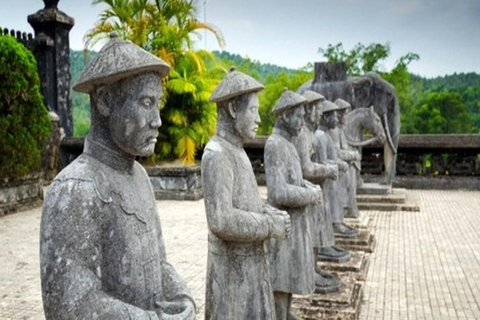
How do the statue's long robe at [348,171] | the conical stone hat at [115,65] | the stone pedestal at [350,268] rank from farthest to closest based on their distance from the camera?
the statue's long robe at [348,171], the stone pedestal at [350,268], the conical stone hat at [115,65]

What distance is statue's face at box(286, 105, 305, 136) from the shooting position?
13.9ft

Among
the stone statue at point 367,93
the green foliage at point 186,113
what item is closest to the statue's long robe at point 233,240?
the stone statue at point 367,93

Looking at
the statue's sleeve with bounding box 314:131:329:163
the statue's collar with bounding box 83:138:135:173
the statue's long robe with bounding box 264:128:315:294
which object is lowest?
the statue's long robe with bounding box 264:128:315:294

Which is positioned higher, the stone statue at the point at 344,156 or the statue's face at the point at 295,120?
the statue's face at the point at 295,120

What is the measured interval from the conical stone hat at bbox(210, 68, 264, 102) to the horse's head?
27.6 ft

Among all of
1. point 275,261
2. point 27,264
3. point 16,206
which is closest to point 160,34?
point 16,206

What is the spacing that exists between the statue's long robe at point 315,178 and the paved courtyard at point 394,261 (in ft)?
3.07

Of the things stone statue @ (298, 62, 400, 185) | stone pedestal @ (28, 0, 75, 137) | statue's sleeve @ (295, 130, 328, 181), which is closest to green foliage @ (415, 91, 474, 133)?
stone statue @ (298, 62, 400, 185)

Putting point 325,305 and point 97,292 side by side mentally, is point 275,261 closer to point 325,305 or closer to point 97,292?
point 325,305

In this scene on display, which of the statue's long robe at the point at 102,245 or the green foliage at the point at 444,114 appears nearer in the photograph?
the statue's long robe at the point at 102,245

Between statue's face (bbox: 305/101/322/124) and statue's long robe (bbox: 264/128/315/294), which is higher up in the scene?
statue's face (bbox: 305/101/322/124)

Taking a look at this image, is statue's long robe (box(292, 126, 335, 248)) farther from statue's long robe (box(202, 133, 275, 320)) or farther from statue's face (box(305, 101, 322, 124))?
statue's long robe (box(202, 133, 275, 320))

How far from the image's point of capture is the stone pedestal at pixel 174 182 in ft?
41.5

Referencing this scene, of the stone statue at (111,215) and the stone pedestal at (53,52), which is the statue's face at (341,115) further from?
A: the stone pedestal at (53,52)
